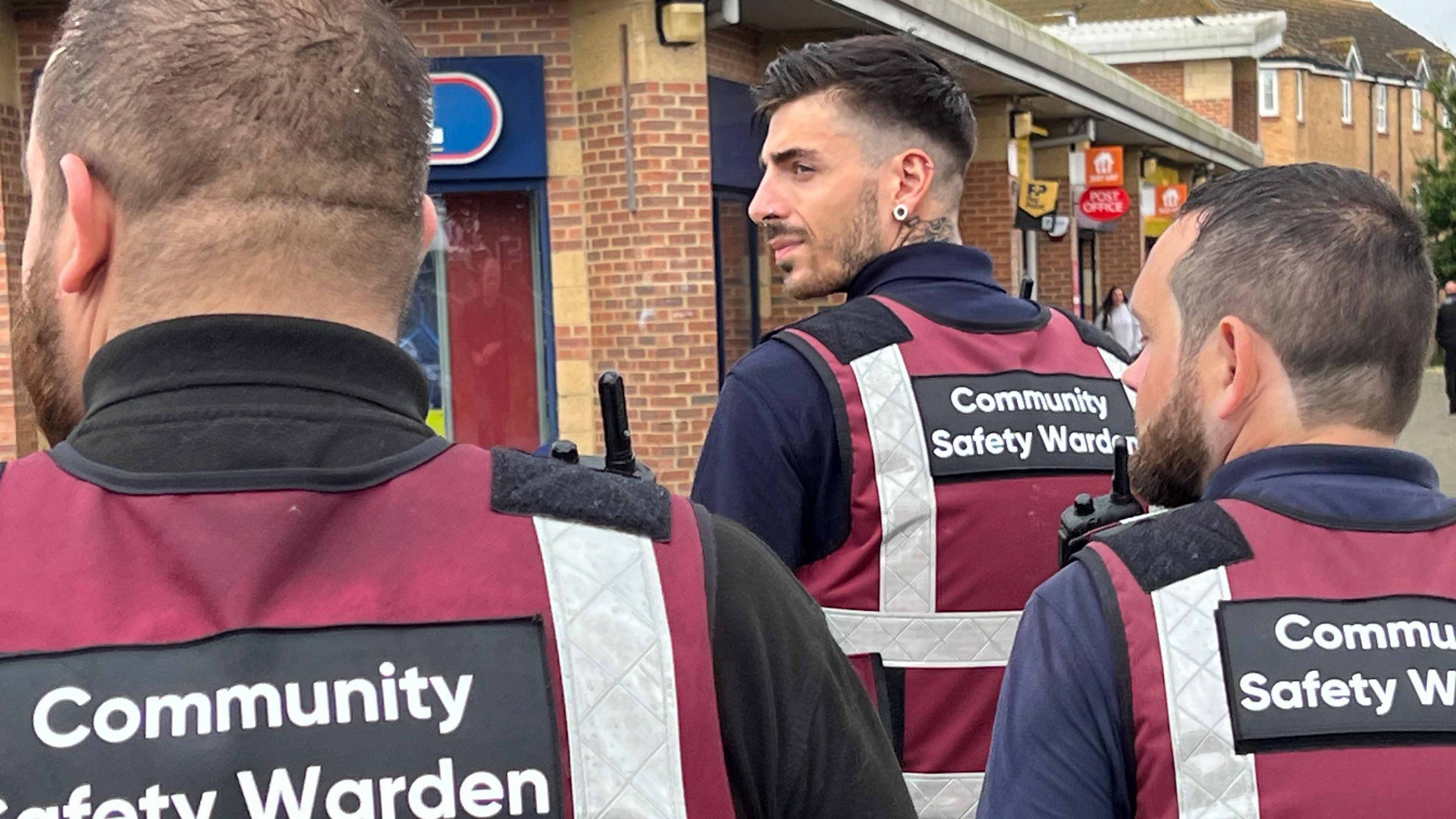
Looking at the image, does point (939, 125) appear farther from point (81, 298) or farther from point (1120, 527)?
point (81, 298)

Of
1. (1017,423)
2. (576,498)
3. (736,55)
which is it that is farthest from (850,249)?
(736,55)

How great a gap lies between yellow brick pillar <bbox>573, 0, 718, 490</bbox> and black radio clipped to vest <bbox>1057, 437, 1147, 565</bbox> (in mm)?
7621

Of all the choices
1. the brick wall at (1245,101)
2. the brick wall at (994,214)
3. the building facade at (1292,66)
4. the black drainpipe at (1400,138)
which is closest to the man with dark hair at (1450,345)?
the building facade at (1292,66)

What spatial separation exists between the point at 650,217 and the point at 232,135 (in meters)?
8.69

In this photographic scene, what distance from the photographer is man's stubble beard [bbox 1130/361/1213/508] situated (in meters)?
1.99

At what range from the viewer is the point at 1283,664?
177 centimetres

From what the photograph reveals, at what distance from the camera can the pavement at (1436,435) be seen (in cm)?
1552

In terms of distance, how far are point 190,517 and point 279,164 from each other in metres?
0.30

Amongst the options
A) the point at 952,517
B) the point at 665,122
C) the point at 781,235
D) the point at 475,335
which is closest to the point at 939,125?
the point at 781,235

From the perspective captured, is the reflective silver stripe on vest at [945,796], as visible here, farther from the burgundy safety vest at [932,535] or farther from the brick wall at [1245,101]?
the brick wall at [1245,101]

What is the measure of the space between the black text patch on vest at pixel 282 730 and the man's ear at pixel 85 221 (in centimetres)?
33

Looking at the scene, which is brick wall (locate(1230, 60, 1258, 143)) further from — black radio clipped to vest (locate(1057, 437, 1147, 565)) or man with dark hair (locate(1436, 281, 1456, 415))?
black radio clipped to vest (locate(1057, 437, 1147, 565))

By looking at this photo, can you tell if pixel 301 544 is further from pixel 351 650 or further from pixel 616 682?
pixel 616 682

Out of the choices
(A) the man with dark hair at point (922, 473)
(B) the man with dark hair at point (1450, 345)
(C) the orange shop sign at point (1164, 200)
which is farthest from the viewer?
(C) the orange shop sign at point (1164, 200)
